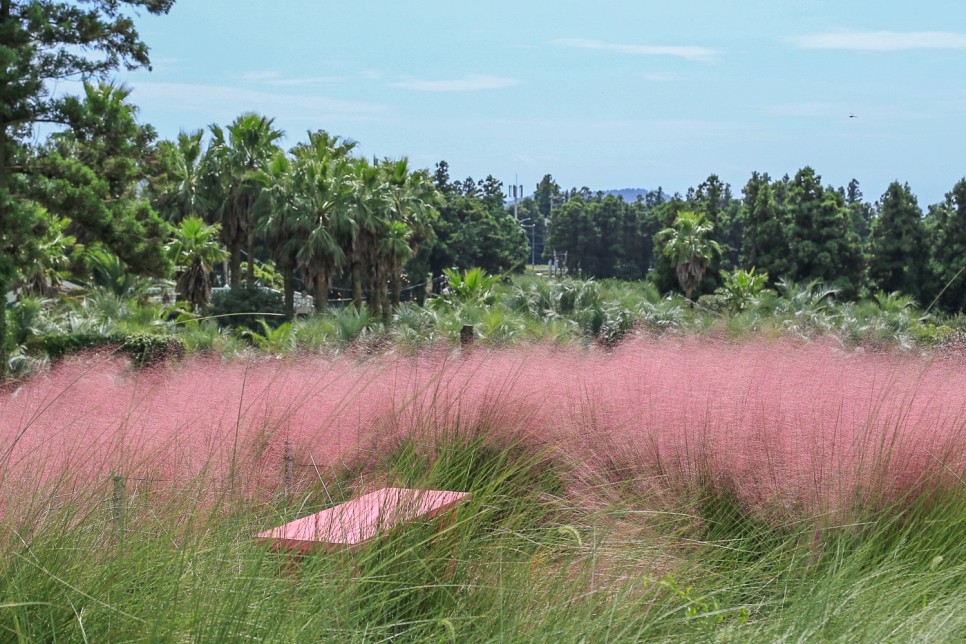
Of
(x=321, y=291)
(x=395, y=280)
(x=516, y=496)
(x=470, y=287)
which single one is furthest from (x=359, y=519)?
(x=395, y=280)

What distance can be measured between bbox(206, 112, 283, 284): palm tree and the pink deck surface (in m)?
38.9

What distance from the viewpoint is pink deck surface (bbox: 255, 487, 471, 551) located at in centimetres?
289

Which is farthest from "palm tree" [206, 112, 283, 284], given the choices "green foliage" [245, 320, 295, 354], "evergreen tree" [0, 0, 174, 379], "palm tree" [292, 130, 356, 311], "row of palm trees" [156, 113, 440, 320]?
"green foliage" [245, 320, 295, 354]

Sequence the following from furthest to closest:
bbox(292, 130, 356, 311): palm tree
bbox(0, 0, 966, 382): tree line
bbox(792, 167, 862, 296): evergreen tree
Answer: bbox(792, 167, 862, 296): evergreen tree → bbox(292, 130, 356, 311): palm tree → bbox(0, 0, 966, 382): tree line

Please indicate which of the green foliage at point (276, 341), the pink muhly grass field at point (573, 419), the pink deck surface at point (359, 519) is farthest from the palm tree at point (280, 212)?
the pink deck surface at point (359, 519)

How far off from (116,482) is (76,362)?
342 centimetres

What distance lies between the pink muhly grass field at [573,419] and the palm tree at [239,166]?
3694 cm

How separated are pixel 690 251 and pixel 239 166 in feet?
78.4

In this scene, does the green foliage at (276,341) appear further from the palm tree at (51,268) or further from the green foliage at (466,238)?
the green foliage at (466,238)

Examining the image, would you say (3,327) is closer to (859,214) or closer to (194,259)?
(194,259)

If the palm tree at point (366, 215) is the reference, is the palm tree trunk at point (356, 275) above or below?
below

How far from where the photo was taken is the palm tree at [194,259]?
3662 cm

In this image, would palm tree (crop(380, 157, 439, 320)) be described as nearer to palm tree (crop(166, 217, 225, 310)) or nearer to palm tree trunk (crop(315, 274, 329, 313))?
→ palm tree trunk (crop(315, 274, 329, 313))

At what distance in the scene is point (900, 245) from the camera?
52281 mm
